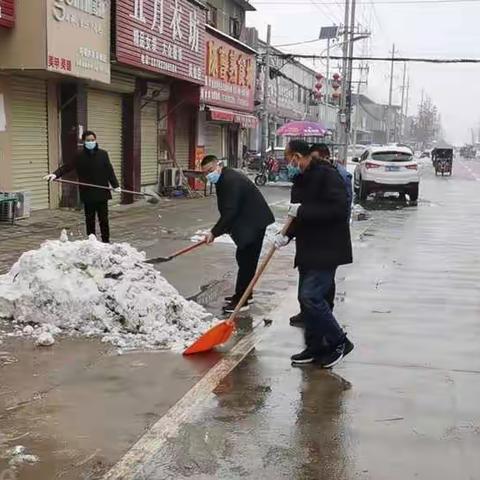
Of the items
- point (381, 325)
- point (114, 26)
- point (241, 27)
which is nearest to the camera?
point (381, 325)

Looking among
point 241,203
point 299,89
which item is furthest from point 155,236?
point 299,89

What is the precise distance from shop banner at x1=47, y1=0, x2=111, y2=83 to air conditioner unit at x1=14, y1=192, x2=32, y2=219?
7.83 feet

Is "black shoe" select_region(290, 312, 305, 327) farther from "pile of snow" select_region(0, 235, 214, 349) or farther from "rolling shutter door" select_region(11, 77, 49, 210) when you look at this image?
"rolling shutter door" select_region(11, 77, 49, 210)

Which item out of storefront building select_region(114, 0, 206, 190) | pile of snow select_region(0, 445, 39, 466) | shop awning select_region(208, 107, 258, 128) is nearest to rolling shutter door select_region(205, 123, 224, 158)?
shop awning select_region(208, 107, 258, 128)

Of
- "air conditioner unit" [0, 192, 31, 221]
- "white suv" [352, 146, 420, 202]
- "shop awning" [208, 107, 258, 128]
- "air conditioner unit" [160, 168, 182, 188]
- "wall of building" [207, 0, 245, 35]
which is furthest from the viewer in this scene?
"wall of building" [207, 0, 245, 35]

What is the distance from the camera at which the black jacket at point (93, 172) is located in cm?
1062

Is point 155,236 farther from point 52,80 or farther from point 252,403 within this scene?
point 252,403

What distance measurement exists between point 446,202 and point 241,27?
45.3ft

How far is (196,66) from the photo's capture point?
20.3 m

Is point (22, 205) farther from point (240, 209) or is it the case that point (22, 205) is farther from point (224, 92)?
point (224, 92)

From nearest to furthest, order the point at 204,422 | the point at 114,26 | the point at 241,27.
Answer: the point at 204,422 < the point at 114,26 < the point at 241,27

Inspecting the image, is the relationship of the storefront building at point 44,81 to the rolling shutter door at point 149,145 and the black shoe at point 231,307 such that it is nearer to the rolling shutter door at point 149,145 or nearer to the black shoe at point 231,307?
the rolling shutter door at point 149,145

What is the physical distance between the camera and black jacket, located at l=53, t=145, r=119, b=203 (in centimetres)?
1062

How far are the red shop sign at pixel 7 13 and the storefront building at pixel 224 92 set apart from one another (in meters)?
9.91
